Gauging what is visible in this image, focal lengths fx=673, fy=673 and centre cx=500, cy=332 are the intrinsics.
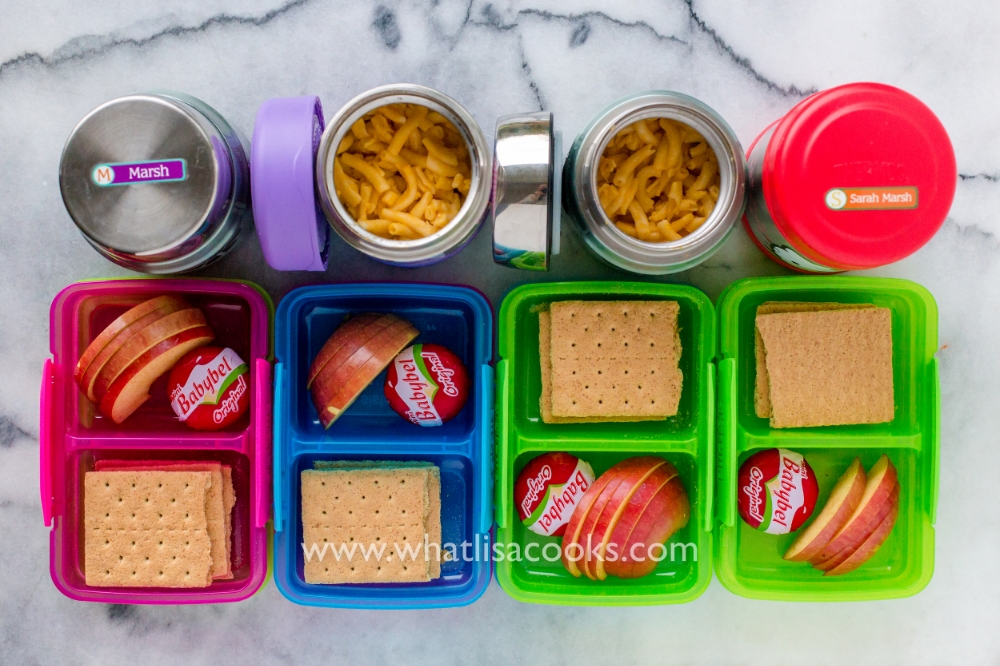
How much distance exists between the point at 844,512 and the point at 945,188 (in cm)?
55

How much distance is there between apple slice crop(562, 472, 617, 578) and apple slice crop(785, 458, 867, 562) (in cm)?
36

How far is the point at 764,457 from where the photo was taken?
3.90ft

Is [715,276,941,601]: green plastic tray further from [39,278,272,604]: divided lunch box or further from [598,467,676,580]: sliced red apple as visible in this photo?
[39,278,272,604]: divided lunch box

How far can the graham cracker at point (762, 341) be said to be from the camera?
1167mm

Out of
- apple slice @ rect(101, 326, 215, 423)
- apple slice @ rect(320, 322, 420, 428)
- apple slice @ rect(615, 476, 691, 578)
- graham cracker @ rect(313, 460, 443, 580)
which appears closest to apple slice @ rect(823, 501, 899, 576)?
apple slice @ rect(615, 476, 691, 578)

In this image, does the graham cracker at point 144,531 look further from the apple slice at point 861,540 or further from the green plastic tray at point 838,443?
the apple slice at point 861,540

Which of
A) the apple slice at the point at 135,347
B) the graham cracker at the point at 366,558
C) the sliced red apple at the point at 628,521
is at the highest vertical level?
the apple slice at the point at 135,347

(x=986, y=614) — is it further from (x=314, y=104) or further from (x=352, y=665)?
(x=314, y=104)

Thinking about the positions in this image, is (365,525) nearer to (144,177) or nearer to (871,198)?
(144,177)

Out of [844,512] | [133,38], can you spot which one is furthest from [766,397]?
[133,38]

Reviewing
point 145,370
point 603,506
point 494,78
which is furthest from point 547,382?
point 145,370

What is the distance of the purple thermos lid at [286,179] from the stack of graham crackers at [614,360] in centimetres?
43

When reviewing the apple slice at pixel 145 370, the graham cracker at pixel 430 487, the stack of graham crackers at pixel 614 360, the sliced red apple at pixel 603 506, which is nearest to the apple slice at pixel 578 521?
the sliced red apple at pixel 603 506

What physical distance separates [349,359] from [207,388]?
25 cm
